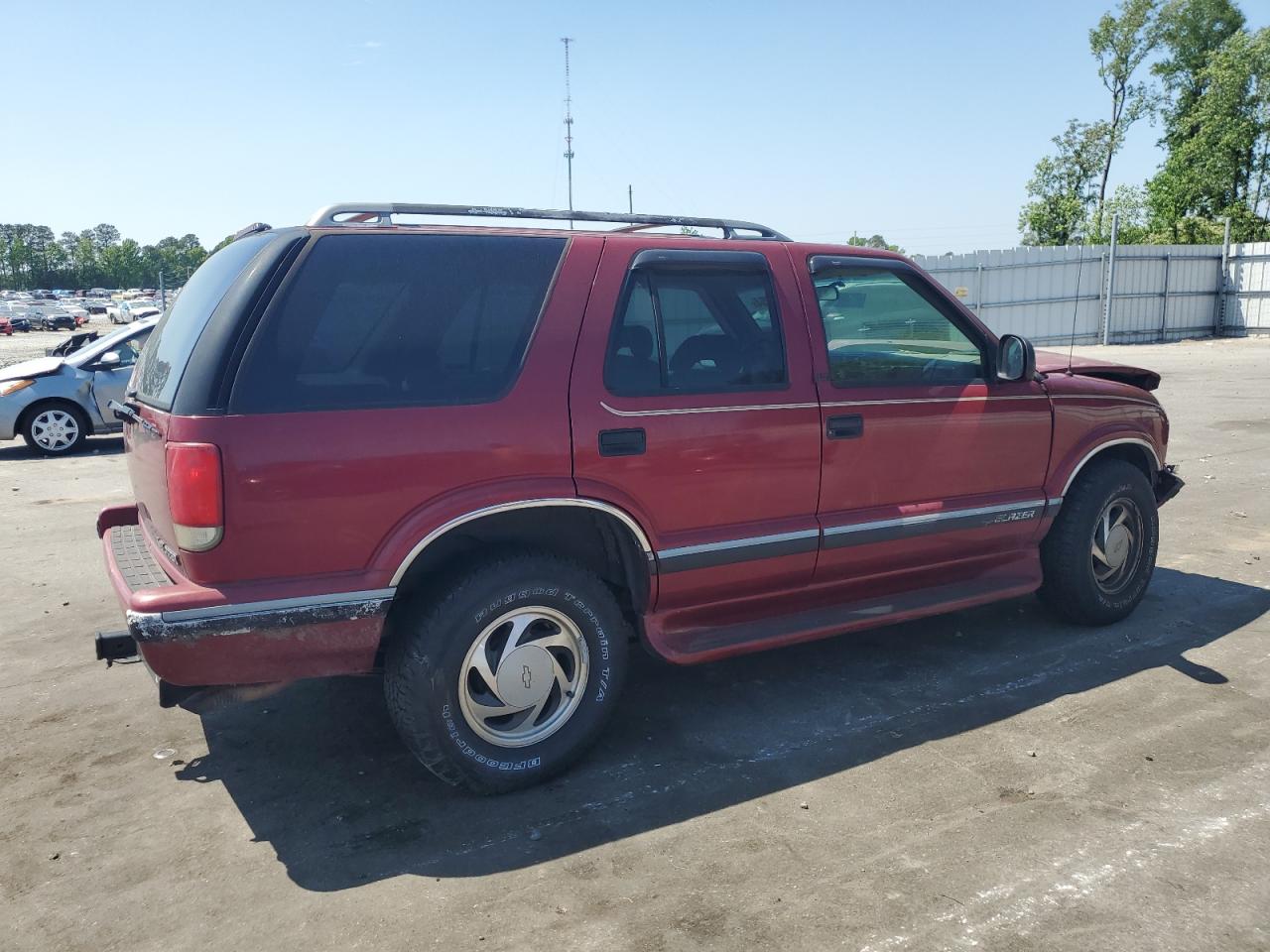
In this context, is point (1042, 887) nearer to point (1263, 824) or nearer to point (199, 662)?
point (1263, 824)

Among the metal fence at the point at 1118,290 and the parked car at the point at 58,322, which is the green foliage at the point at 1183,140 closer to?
the metal fence at the point at 1118,290

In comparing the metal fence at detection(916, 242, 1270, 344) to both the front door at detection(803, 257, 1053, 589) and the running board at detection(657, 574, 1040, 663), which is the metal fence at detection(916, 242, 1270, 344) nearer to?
the front door at detection(803, 257, 1053, 589)

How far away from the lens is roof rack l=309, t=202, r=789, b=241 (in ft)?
11.8

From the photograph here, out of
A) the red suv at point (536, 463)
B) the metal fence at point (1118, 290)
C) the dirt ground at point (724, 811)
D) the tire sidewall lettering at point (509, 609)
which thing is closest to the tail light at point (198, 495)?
the red suv at point (536, 463)

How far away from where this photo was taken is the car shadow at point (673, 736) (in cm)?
330

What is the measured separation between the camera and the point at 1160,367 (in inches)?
793

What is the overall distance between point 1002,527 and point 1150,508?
43.8 inches

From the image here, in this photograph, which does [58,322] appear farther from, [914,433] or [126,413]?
[914,433]

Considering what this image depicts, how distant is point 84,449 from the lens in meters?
12.3

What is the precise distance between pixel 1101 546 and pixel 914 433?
58.3 inches

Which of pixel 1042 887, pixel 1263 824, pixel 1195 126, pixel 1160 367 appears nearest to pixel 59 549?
pixel 1042 887

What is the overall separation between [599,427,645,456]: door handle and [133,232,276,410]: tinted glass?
1356 millimetres

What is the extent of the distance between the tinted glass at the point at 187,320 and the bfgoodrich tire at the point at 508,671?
3.82 feet

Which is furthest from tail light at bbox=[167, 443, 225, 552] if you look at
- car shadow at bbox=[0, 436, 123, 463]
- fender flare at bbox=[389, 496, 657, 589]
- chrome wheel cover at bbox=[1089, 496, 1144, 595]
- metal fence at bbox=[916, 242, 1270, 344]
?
metal fence at bbox=[916, 242, 1270, 344]
